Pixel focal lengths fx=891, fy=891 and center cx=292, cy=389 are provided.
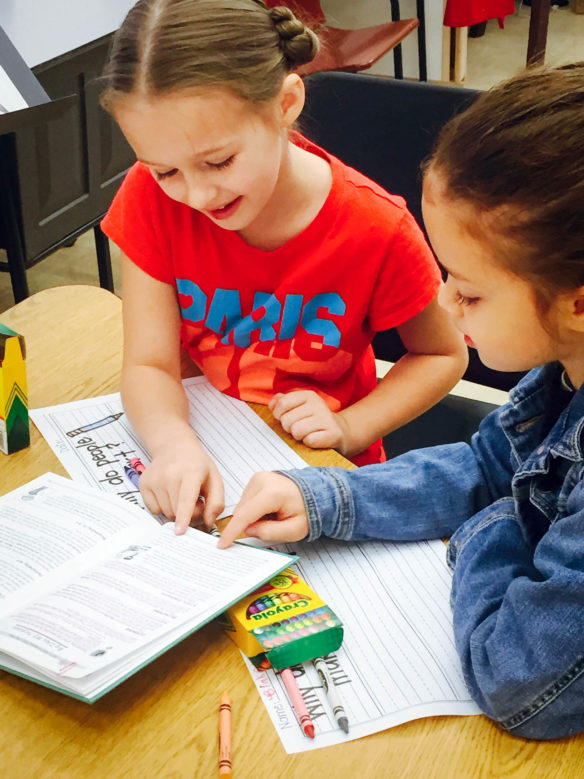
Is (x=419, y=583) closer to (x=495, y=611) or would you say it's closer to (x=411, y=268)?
(x=495, y=611)

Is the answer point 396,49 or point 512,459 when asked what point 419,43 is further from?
point 512,459

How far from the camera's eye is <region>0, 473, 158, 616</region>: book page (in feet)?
2.63

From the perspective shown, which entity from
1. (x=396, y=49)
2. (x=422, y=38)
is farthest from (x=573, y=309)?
(x=422, y=38)

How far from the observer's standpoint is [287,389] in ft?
3.89

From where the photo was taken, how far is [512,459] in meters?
0.91

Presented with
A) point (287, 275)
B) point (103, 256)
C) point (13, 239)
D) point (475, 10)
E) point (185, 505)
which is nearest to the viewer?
point (185, 505)

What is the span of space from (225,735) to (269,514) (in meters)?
0.26

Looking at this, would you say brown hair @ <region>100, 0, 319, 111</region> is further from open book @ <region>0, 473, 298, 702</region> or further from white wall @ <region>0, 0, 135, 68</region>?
white wall @ <region>0, 0, 135, 68</region>

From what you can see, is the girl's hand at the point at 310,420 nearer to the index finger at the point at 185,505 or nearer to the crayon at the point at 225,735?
the index finger at the point at 185,505

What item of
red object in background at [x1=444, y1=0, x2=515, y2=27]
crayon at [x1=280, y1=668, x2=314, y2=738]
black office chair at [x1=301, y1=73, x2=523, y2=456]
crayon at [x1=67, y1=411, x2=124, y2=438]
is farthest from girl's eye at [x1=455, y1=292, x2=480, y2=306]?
red object in background at [x1=444, y1=0, x2=515, y2=27]

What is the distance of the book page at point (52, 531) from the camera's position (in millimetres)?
802

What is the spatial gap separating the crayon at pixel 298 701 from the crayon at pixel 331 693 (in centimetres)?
2

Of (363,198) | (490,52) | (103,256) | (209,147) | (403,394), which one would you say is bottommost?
(103,256)

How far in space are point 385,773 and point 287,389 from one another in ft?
1.99
